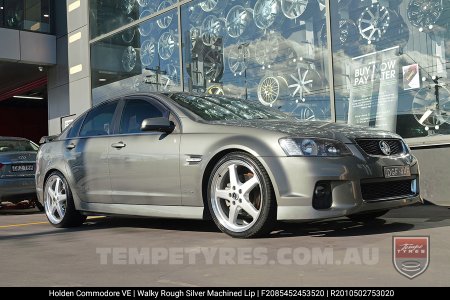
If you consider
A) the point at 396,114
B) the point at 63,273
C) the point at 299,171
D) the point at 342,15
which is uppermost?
the point at 342,15

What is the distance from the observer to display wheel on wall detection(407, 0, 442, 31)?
7.82 metres

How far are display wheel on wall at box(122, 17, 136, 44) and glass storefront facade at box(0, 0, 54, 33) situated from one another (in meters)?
3.37

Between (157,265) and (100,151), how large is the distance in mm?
2368

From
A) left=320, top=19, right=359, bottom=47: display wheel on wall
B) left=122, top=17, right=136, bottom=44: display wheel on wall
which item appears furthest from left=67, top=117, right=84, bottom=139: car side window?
left=122, top=17, right=136, bottom=44: display wheel on wall

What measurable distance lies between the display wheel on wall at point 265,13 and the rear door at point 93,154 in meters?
5.08

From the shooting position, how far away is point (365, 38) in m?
8.68

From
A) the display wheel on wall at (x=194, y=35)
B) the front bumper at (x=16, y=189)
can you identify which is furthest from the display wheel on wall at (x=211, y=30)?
the front bumper at (x=16, y=189)

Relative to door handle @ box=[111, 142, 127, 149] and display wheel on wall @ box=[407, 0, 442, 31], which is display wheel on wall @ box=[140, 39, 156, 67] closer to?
display wheel on wall @ box=[407, 0, 442, 31]

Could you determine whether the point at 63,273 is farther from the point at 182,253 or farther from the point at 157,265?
the point at 182,253

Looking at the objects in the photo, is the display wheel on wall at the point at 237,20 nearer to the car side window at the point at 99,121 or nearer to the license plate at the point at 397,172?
the car side window at the point at 99,121

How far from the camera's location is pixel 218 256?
12.3 ft

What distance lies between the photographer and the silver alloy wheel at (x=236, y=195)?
14.4ft
